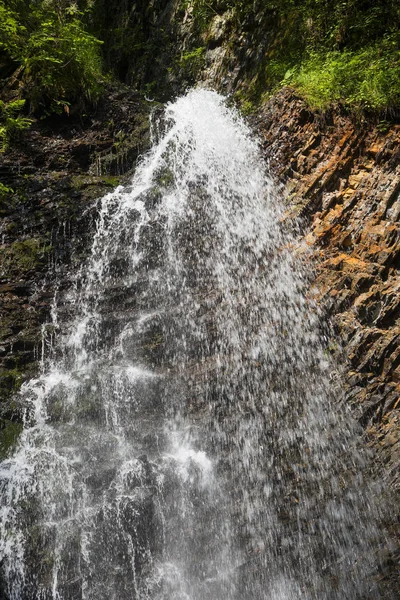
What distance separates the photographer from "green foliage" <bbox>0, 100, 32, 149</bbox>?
26.9 ft

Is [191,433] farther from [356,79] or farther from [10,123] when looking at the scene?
[10,123]

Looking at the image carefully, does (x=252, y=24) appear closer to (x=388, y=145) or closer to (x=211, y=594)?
(x=388, y=145)

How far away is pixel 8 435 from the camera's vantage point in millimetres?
6070

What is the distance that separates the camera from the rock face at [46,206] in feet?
22.3

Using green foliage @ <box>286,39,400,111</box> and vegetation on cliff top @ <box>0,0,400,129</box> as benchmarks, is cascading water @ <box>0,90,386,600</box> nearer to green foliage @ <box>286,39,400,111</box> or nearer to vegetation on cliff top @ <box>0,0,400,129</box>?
green foliage @ <box>286,39,400,111</box>

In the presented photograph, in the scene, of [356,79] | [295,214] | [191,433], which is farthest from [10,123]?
[191,433]

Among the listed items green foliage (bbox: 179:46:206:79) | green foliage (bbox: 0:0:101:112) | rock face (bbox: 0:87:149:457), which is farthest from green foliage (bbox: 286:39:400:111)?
green foliage (bbox: 0:0:101:112)

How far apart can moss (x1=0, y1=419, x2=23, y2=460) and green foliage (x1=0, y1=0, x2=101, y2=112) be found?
18.7 feet

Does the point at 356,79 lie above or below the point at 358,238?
above

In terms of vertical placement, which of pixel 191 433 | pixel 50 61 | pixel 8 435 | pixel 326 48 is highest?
pixel 326 48

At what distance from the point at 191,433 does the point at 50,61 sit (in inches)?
279

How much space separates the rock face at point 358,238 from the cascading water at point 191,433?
0.34 meters

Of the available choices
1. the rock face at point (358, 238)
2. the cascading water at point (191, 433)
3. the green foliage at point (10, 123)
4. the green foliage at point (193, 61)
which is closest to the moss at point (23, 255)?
the cascading water at point (191, 433)

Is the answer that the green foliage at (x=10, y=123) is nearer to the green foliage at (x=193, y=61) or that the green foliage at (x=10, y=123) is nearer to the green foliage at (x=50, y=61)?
the green foliage at (x=50, y=61)
